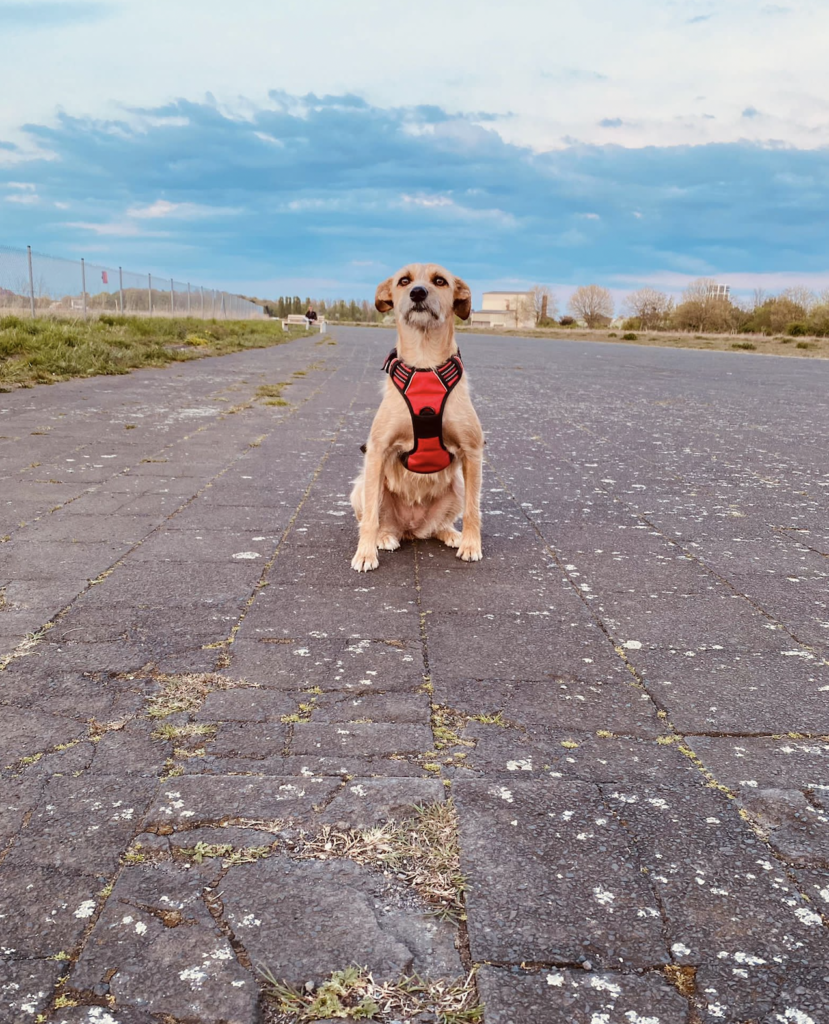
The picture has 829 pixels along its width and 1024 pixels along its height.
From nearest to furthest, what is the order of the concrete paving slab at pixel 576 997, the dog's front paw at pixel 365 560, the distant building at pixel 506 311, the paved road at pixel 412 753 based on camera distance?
1. the concrete paving slab at pixel 576 997
2. the paved road at pixel 412 753
3. the dog's front paw at pixel 365 560
4. the distant building at pixel 506 311

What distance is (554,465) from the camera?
22.0 feet

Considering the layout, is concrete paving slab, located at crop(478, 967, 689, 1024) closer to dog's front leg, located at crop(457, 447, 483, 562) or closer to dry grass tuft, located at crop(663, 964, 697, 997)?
dry grass tuft, located at crop(663, 964, 697, 997)

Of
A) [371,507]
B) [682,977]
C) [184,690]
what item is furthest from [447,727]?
[371,507]

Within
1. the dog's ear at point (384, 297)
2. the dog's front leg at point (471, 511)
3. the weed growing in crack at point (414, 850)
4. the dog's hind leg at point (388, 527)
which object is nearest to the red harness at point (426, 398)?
the dog's front leg at point (471, 511)

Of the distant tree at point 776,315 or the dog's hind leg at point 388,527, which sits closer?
the dog's hind leg at point 388,527

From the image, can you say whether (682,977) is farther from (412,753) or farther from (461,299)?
(461,299)

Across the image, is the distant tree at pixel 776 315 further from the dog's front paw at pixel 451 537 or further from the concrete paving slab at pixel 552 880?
the concrete paving slab at pixel 552 880

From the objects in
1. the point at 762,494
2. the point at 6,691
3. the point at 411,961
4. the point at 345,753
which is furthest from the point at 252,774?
the point at 762,494

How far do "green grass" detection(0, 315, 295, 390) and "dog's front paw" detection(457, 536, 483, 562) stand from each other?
841 centimetres

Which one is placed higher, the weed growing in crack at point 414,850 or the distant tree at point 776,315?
the distant tree at point 776,315

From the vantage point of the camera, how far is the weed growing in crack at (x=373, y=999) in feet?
4.21

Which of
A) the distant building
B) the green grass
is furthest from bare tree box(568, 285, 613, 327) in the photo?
the green grass

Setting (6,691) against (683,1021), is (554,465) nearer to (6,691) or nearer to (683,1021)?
(6,691)

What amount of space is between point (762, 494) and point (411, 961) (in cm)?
504
